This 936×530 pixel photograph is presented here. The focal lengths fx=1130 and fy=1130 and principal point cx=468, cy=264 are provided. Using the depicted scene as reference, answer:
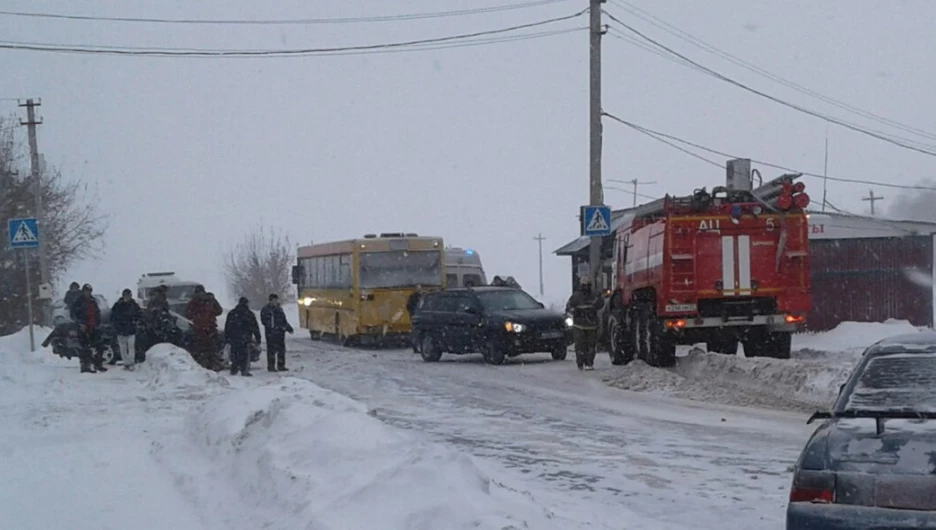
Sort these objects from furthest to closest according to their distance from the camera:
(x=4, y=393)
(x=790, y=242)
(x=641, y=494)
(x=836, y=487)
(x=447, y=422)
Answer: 1. (x=790, y=242)
2. (x=4, y=393)
3. (x=447, y=422)
4. (x=641, y=494)
5. (x=836, y=487)

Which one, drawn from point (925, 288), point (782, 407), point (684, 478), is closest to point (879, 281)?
point (925, 288)

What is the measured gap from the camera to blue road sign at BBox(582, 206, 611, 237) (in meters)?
23.3

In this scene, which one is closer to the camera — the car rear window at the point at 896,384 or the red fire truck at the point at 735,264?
the car rear window at the point at 896,384

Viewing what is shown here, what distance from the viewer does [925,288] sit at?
97.2 ft

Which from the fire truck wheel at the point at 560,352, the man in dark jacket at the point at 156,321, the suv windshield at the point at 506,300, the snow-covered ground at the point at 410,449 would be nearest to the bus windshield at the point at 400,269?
the suv windshield at the point at 506,300

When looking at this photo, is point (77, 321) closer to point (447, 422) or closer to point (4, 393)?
point (4, 393)

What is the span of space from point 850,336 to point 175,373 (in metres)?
15.6

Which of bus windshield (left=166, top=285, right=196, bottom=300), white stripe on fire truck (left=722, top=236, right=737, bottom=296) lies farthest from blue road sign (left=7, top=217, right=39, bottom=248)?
white stripe on fire truck (left=722, top=236, right=737, bottom=296)

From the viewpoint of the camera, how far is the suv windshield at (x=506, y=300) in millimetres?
24422

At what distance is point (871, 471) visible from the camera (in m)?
5.79

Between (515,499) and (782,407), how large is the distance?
8.63 meters

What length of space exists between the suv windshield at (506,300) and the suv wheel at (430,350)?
5.58 feet

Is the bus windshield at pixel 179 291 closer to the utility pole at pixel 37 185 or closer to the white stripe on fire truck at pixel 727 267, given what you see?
the utility pole at pixel 37 185

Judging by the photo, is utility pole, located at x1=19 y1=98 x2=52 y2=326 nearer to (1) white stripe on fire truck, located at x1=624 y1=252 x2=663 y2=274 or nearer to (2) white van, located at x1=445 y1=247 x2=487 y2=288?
(2) white van, located at x1=445 y1=247 x2=487 y2=288
